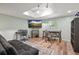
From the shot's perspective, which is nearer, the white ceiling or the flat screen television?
the white ceiling

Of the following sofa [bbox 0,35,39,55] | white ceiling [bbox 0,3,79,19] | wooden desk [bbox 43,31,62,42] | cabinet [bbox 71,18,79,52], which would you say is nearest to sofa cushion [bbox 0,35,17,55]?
sofa [bbox 0,35,39,55]

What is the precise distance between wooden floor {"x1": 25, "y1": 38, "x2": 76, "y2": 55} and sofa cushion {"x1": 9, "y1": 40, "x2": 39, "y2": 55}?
127 millimetres

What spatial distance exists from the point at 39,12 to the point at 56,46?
66cm

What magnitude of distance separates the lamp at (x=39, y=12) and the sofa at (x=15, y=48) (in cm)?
54

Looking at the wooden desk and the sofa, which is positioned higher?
the wooden desk

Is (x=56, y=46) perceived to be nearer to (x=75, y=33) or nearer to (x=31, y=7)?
(x=75, y=33)

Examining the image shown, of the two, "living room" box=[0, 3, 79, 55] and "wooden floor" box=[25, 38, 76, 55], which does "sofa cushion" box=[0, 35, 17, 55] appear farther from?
"wooden floor" box=[25, 38, 76, 55]

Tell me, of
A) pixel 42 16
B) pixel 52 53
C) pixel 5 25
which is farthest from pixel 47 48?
pixel 5 25

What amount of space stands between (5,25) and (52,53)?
941 mm

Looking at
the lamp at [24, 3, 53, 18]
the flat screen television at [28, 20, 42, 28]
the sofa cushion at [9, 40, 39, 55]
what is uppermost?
the lamp at [24, 3, 53, 18]

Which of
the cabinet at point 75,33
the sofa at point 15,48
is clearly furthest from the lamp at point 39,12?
the sofa at point 15,48

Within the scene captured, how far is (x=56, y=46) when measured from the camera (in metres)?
1.77

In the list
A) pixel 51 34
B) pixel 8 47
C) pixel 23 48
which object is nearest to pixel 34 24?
pixel 51 34

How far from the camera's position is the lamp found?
173cm
